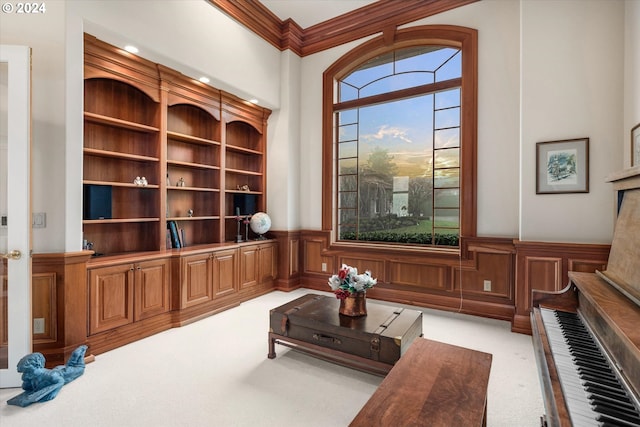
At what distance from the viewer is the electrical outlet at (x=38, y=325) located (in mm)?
2455

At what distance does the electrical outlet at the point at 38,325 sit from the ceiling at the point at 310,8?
14.5 ft

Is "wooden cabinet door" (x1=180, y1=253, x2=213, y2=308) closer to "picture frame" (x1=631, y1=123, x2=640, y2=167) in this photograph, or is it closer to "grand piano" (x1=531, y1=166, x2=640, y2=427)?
"grand piano" (x1=531, y1=166, x2=640, y2=427)

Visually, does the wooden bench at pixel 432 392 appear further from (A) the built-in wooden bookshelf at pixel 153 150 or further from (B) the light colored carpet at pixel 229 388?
(A) the built-in wooden bookshelf at pixel 153 150

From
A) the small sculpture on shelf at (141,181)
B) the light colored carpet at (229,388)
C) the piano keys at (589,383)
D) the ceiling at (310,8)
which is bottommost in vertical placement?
the light colored carpet at (229,388)

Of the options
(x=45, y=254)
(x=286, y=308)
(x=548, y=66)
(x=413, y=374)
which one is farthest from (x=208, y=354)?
(x=548, y=66)

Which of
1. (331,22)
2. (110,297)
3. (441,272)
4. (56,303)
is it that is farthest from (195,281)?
(331,22)

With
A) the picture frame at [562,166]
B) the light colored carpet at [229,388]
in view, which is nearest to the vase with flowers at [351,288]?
the light colored carpet at [229,388]

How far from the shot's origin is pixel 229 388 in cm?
221

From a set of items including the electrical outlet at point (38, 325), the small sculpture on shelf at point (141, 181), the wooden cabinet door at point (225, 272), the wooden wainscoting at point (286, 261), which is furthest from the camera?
the wooden wainscoting at point (286, 261)

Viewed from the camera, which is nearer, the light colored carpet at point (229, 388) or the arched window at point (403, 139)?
the light colored carpet at point (229, 388)

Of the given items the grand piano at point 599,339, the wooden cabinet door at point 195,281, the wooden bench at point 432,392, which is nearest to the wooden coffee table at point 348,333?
the wooden bench at point 432,392

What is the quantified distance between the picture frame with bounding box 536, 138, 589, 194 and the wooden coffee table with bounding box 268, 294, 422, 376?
6.62 ft

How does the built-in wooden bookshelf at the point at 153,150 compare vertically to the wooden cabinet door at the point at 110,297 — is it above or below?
above

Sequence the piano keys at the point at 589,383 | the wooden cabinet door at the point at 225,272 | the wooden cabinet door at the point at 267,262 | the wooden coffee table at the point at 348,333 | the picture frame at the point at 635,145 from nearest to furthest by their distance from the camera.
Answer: the piano keys at the point at 589,383
the wooden coffee table at the point at 348,333
the picture frame at the point at 635,145
the wooden cabinet door at the point at 225,272
the wooden cabinet door at the point at 267,262
